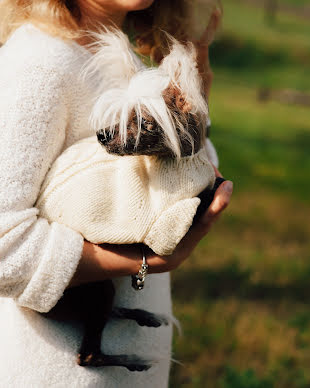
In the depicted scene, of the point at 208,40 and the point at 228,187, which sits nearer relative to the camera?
the point at 228,187

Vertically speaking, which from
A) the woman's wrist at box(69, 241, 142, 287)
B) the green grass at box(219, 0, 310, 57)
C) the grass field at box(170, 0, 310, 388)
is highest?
the woman's wrist at box(69, 241, 142, 287)

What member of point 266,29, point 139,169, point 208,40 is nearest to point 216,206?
point 139,169

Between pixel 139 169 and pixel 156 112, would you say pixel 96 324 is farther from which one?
pixel 156 112

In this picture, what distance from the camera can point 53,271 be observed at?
136 cm

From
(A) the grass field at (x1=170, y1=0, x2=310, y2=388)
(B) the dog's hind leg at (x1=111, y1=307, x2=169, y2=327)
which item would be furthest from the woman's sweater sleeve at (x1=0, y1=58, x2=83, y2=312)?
(A) the grass field at (x1=170, y1=0, x2=310, y2=388)

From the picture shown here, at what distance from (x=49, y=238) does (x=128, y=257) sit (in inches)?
8.3

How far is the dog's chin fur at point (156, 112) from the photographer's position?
1.36 metres

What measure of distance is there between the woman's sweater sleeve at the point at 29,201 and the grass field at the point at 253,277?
78 centimetres

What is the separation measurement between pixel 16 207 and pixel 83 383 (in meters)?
0.51

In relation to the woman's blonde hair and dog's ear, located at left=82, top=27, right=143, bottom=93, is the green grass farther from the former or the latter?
dog's ear, located at left=82, top=27, right=143, bottom=93

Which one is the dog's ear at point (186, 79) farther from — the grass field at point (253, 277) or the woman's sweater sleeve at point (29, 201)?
the grass field at point (253, 277)

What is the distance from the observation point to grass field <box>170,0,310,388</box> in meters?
3.65

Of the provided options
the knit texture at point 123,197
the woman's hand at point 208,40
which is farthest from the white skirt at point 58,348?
the woman's hand at point 208,40

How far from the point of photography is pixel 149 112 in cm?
136
